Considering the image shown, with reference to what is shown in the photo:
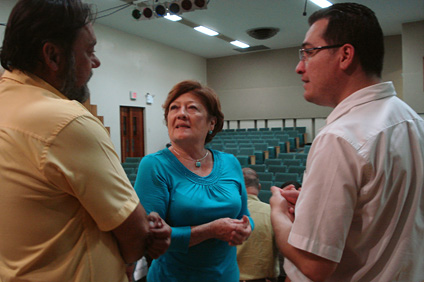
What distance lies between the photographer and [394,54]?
12180 mm

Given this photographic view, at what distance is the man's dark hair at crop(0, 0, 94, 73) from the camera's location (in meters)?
0.84

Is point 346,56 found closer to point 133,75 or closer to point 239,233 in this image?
point 239,233

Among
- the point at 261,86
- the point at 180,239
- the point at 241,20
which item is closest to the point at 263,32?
the point at 241,20

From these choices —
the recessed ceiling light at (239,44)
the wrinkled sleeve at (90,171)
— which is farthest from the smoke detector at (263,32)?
the wrinkled sleeve at (90,171)

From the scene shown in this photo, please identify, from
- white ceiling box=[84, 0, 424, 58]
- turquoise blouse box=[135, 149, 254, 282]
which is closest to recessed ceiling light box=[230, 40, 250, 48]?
white ceiling box=[84, 0, 424, 58]

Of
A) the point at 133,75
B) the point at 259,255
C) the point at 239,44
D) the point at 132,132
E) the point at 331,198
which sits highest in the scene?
the point at 239,44

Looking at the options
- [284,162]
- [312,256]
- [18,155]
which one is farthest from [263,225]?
[284,162]

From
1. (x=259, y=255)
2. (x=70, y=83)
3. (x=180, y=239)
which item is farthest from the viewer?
(x=259, y=255)

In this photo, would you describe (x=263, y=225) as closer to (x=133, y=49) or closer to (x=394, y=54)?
(x=133, y=49)

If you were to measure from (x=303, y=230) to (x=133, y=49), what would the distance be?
1134 cm

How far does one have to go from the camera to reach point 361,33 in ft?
3.38

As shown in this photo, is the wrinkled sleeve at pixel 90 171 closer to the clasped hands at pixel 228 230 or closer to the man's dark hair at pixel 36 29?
the man's dark hair at pixel 36 29

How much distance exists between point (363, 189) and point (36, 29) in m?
0.99

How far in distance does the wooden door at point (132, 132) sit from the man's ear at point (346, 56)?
1044 cm
